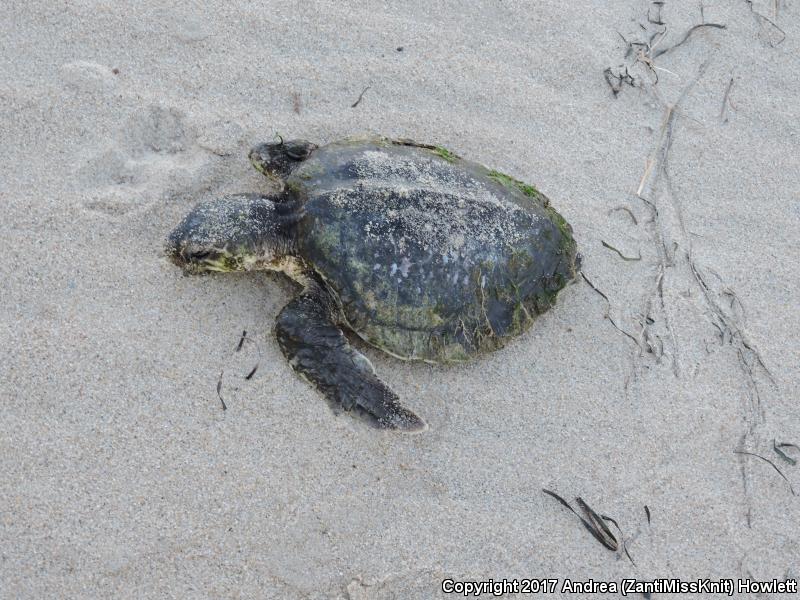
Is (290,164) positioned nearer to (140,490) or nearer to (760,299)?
(140,490)

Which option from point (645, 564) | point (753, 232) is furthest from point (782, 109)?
point (645, 564)

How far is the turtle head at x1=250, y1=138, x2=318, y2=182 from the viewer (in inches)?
118

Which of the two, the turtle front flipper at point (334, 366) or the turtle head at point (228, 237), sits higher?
the turtle head at point (228, 237)

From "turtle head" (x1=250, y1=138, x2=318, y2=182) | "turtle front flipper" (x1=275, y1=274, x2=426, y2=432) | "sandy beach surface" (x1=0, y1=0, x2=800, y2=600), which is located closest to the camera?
"sandy beach surface" (x1=0, y1=0, x2=800, y2=600)

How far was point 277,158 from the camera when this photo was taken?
9.86 feet

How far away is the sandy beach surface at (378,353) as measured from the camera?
95.6 inches

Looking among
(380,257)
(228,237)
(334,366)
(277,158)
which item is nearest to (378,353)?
(334,366)

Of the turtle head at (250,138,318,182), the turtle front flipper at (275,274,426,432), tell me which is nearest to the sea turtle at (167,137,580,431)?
the turtle front flipper at (275,274,426,432)

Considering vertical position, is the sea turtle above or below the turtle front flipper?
above

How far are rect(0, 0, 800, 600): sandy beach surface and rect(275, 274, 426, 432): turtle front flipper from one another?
3.9 inches

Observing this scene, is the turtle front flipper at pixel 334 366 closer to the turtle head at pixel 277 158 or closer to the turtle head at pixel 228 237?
the turtle head at pixel 228 237

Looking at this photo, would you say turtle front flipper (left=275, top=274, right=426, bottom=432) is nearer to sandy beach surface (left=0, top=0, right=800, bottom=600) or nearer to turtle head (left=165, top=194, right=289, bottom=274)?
sandy beach surface (left=0, top=0, right=800, bottom=600)

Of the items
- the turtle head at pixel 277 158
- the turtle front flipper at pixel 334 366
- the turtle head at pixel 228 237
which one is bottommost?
the turtle front flipper at pixel 334 366

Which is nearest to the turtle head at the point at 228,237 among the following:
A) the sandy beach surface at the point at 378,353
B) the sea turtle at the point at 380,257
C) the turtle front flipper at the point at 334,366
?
the sea turtle at the point at 380,257
